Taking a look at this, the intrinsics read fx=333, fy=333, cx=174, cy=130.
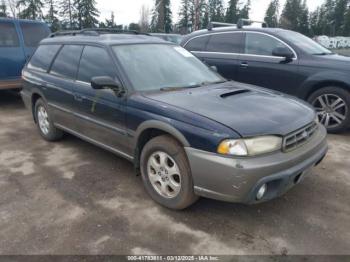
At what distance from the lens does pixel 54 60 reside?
4855mm

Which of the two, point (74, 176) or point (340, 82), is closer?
point (74, 176)

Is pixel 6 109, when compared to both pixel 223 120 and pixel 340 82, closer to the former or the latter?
pixel 223 120

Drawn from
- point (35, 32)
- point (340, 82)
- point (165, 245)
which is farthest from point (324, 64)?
point (35, 32)

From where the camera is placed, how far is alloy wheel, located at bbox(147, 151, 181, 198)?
10.4 ft

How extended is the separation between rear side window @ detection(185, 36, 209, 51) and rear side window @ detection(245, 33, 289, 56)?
3.24ft

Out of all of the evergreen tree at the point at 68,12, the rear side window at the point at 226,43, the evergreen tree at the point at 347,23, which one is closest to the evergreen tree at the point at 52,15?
the evergreen tree at the point at 68,12

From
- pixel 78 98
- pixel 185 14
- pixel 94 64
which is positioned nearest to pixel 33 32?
pixel 78 98

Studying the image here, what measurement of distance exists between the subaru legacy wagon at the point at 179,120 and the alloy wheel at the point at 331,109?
2.24m

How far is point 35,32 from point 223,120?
7074 mm

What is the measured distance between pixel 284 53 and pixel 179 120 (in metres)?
A: 3.59

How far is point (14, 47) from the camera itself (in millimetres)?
7750

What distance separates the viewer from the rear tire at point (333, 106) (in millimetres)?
5418

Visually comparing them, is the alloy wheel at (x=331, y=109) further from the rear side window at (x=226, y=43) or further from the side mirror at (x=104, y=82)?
the side mirror at (x=104, y=82)

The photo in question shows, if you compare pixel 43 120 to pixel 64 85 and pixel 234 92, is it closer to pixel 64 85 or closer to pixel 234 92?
pixel 64 85
